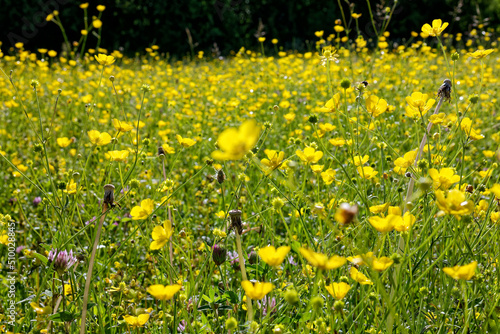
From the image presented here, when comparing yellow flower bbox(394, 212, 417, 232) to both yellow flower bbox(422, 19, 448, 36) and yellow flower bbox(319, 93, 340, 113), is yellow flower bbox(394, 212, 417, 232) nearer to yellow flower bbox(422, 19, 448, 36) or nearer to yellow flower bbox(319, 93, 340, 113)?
yellow flower bbox(319, 93, 340, 113)

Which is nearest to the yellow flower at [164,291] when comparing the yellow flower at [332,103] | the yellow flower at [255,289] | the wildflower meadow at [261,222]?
the wildflower meadow at [261,222]

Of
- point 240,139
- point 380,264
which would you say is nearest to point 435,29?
point 380,264

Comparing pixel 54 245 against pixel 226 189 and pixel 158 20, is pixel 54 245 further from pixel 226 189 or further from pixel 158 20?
pixel 158 20

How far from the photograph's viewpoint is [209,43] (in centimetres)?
827

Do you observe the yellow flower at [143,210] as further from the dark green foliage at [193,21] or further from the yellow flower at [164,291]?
the dark green foliage at [193,21]

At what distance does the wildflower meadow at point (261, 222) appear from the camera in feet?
2.65

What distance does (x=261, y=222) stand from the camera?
1.33 meters

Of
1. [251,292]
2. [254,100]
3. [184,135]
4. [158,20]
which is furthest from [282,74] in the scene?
[158,20]

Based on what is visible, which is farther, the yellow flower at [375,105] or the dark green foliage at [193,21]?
the dark green foliage at [193,21]

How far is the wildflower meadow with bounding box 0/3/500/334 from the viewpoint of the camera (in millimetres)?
809

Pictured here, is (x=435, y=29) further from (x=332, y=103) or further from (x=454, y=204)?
(x=454, y=204)

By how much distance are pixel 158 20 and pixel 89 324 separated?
24.4ft

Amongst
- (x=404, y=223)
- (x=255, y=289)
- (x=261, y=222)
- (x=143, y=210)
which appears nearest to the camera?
(x=255, y=289)

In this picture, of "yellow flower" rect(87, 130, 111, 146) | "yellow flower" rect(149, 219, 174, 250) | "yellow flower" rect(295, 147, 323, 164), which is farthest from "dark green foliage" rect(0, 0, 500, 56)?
"yellow flower" rect(149, 219, 174, 250)
